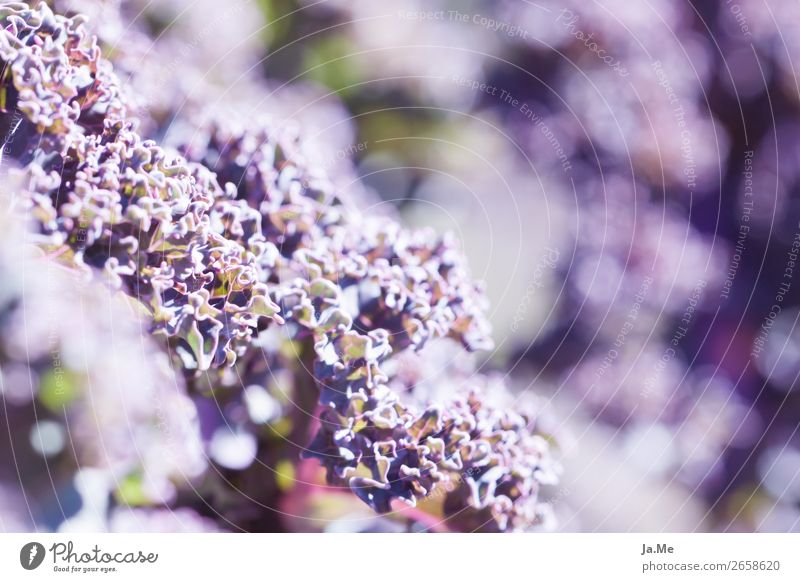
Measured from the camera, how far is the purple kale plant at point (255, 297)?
54cm

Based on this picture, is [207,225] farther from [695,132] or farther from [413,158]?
[695,132]

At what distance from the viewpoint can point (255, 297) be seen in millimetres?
586

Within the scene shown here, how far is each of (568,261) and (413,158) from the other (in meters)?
0.22

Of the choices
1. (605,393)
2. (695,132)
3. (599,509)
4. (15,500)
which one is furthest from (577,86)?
(15,500)

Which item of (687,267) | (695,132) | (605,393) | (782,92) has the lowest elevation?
(605,393)

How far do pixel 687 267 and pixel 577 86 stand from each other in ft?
0.81

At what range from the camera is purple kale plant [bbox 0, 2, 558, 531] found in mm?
544

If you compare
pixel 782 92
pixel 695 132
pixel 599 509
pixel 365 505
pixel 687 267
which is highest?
pixel 782 92

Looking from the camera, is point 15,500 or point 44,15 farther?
point 15,500

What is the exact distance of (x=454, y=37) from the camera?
74cm

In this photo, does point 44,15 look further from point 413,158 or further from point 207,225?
point 413,158

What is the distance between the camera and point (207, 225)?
0.58 meters
